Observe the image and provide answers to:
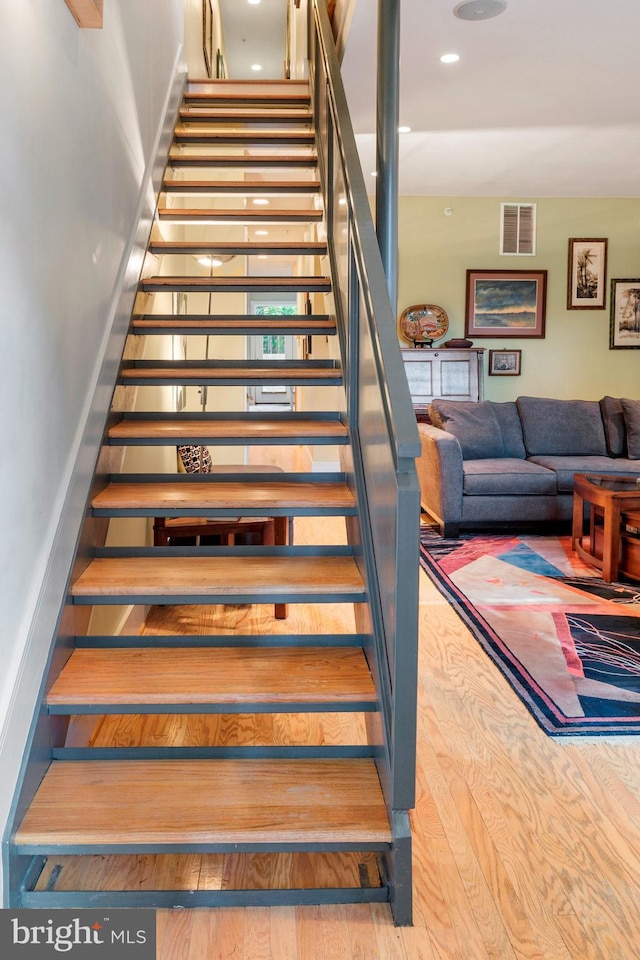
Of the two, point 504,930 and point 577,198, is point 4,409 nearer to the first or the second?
point 504,930

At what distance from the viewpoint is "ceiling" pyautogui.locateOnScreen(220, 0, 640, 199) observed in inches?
152

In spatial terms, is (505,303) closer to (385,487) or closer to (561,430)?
(561,430)

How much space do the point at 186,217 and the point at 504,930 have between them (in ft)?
10.8

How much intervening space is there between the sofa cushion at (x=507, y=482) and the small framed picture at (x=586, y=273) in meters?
3.27

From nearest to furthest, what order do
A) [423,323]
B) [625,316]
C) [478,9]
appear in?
[478,9] → [423,323] → [625,316]

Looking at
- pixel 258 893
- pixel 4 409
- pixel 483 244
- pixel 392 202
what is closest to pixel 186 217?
pixel 392 202

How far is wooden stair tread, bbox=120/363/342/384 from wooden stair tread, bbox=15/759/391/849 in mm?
1494

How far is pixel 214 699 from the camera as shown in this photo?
1775 mm

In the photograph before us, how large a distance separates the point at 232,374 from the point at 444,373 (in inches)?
177

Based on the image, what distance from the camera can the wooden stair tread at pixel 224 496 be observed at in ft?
Result: 7.46

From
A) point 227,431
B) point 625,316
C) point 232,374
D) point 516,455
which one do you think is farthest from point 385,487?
point 625,316

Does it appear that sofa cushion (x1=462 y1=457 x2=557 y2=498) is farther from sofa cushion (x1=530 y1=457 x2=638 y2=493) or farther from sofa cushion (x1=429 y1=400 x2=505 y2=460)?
sofa cushion (x1=429 y1=400 x2=505 y2=460)

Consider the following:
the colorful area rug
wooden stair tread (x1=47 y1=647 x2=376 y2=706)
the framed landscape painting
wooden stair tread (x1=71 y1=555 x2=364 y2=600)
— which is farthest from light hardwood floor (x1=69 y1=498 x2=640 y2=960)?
the framed landscape painting

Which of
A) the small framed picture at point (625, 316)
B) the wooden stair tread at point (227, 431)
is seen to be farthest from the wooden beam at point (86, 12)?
the small framed picture at point (625, 316)
